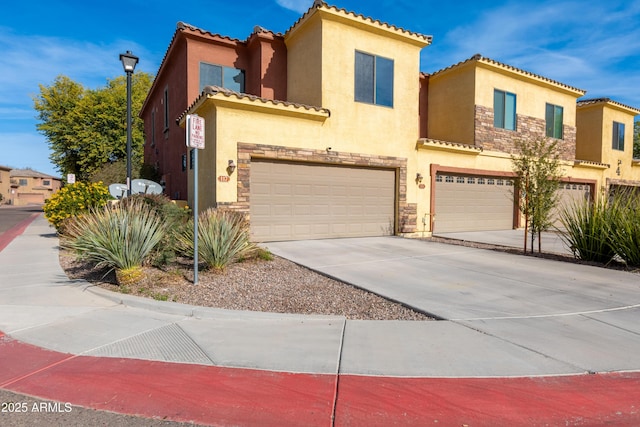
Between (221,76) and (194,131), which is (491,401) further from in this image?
(221,76)

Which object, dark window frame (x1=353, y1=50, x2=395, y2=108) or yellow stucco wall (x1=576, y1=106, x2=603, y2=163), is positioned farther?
yellow stucco wall (x1=576, y1=106, x2=603, y2=163)

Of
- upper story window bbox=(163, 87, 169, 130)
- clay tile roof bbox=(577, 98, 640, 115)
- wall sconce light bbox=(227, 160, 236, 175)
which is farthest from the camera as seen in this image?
clay tile roof bbox=(577, 98, 640, 115)

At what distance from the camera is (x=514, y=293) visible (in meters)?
6.32

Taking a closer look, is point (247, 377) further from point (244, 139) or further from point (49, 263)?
point (244, 139)

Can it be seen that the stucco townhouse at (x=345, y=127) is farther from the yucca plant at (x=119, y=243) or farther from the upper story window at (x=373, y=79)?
the yucca plant at (x=119, y=243)

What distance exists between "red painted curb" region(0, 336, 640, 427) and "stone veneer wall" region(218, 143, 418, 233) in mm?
7332

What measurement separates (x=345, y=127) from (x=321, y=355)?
987cm

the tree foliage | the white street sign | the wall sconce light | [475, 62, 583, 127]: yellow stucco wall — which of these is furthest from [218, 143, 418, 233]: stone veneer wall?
the tree foliage

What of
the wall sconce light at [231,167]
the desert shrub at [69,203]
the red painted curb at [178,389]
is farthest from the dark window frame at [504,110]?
the red painted curb at [178,389]

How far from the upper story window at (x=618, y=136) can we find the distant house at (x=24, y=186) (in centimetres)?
8435

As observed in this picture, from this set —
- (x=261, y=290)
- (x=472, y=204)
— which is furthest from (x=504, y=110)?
(x=261, y=290)

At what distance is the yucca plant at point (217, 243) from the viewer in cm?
743

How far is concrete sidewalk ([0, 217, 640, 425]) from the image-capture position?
3.04m

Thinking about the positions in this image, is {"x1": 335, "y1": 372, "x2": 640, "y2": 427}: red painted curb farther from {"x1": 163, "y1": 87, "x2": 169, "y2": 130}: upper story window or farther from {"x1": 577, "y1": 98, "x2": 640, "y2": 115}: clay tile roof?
{"x1": 577, "y1": 98, "x2": 640, "y2": 115}: clay tile roof
